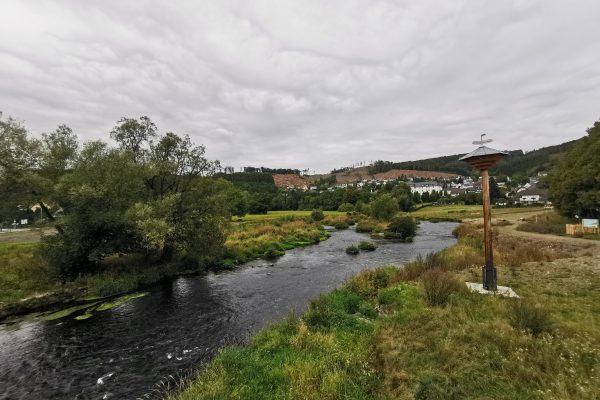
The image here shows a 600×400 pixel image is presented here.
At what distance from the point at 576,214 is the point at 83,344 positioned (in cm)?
4726

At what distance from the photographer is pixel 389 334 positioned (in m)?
9.03

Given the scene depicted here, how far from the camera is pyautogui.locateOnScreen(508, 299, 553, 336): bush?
748cm

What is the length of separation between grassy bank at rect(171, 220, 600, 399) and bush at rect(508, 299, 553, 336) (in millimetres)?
26

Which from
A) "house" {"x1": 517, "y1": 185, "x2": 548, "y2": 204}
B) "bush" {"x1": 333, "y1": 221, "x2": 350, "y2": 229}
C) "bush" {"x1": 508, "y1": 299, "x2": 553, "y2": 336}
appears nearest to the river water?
"bush" {"x1": 508, "y1": 299, "x2": 553, "y2": 336}

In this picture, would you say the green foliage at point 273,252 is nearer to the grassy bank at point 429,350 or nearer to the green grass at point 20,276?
the green grass at point 20,276

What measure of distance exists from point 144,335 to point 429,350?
12052 millimetres

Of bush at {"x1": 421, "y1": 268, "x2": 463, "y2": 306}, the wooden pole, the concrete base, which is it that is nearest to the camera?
bush at {"x1": 421, "y1": 268, "x2": 463, "y2": 306}

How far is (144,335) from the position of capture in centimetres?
1313

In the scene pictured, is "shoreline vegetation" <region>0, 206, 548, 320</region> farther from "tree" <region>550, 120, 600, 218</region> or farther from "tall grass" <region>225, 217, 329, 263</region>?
"tree" <region>550, 120, 600, 218</region>

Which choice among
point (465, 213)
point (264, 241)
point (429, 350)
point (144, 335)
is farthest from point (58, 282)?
point (465, 213)

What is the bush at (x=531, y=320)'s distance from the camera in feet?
24.6

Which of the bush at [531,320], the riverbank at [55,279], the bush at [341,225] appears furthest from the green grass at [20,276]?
the bush at [341,225]

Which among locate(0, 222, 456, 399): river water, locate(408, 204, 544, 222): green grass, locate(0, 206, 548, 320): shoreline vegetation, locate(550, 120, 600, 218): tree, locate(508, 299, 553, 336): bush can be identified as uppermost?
locate(550, 120, 600, 218): tree

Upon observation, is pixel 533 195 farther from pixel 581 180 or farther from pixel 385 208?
pixel 581 180
